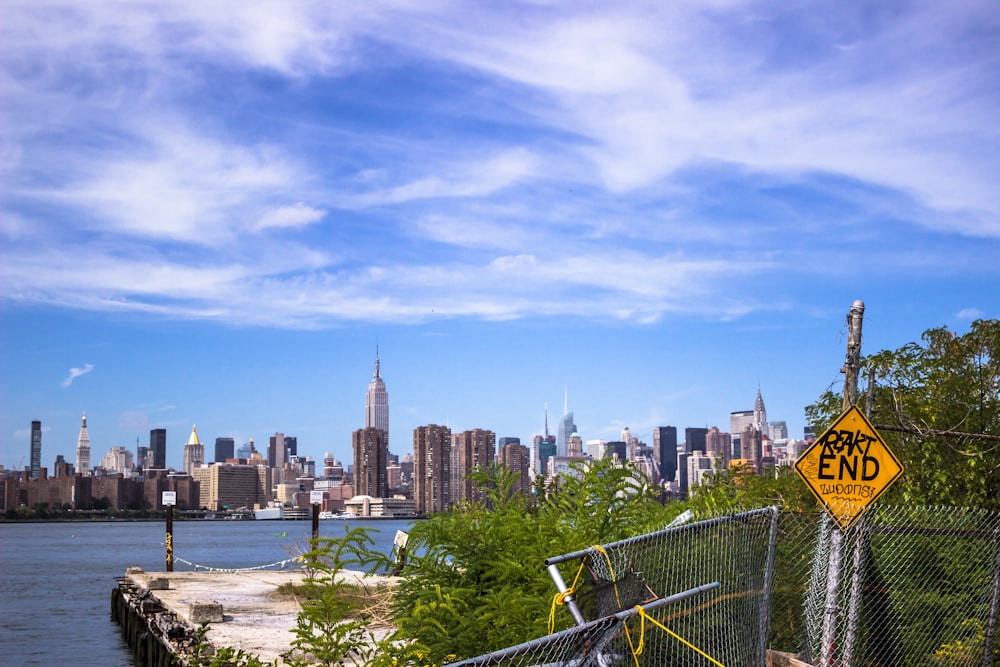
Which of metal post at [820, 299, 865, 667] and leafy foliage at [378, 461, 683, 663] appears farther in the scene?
metal post at [820, 299, 865, 667]

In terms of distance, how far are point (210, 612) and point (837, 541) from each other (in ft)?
53.5

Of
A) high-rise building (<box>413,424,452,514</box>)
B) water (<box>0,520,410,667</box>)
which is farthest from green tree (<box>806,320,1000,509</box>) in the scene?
high-rise building (<box>413,424,452,514</box>)

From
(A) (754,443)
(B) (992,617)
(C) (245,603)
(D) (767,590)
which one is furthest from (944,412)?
(A) (754,443)

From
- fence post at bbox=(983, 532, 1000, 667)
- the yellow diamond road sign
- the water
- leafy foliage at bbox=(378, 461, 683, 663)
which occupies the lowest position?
the water

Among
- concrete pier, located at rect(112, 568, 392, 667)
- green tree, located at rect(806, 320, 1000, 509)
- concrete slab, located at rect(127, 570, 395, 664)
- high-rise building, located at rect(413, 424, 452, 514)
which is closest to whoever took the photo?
green tree, located at rect(806, 320, 1000, 509)

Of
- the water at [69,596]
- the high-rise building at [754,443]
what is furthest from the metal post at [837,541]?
the high-rise building at [754,443]

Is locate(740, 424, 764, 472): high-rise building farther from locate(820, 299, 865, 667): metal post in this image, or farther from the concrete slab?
locate(820, 299, 865, 667): metal post

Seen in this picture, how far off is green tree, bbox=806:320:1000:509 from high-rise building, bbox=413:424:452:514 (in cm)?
15404

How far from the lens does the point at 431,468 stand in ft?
585

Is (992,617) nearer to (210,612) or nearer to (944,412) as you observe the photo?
(944,412)

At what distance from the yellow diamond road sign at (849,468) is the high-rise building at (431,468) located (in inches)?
6270

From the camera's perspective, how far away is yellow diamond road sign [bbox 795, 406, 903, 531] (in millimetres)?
9133

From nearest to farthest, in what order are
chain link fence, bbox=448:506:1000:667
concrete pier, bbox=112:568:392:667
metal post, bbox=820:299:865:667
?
chain link fence, bbox=448:506:1000:667, metal post, bbox=820:299:865:667, concrete pier, bbox=112:568:392:667

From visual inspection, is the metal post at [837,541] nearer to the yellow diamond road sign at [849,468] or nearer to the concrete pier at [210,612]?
the yellow diamond road sign at [849,468]
